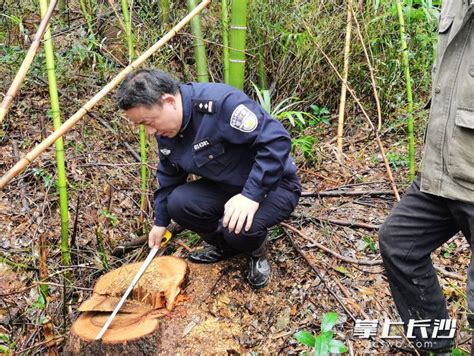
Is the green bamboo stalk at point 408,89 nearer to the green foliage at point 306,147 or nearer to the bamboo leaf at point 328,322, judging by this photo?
the green foliage at point 306,147

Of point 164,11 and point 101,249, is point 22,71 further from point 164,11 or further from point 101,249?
point 164,11

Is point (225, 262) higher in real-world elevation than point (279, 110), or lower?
lower

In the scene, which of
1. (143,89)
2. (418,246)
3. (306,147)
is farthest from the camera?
(306,147)

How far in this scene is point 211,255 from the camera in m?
2.79

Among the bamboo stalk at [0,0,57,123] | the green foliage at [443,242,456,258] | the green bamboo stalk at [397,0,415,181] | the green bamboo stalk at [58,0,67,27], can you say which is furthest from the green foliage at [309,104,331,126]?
the bamboo stalk at [0,0,57,123]

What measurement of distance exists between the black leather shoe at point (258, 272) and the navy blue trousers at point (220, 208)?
95 millimetres

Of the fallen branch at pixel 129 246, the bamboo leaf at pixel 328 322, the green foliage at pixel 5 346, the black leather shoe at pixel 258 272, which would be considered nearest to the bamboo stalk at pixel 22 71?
the bamboo leaf at pixel 328 322

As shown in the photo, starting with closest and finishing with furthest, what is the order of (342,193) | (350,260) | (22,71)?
(22,71) → (350,260) → (342,193)

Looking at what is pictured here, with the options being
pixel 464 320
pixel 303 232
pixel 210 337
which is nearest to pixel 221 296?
pixel 210 337

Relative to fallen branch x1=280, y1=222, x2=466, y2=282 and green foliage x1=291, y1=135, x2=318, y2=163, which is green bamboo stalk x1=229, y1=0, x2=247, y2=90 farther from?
fallen branch x1=280, y1=222, x2=466, y2=282

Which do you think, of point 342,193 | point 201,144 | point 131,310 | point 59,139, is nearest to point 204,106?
point 201,144

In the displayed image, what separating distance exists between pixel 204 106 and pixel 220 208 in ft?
1.97

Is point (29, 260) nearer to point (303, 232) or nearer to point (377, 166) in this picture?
point (303, 232)

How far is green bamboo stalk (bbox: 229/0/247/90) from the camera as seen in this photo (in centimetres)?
290
